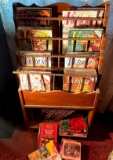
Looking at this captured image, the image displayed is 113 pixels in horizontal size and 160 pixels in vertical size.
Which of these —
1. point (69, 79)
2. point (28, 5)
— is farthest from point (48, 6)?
point (69, 79)

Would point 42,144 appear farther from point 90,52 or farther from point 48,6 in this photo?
point 48,6

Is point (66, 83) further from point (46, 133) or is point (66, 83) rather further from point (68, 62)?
point (46, 133)

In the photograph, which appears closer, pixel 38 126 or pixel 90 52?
pixel 90 52

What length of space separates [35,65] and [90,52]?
31cm

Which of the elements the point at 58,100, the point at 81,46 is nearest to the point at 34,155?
the point at 58,100

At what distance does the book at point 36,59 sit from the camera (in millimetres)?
948

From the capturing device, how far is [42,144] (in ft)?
4.33

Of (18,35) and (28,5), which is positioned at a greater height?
(28,5)

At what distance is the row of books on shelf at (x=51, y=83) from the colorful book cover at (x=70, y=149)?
0.46 m

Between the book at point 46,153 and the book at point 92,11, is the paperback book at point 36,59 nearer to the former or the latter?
the book at point 92,11

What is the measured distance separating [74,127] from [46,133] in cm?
21

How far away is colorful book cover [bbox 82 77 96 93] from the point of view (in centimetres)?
104

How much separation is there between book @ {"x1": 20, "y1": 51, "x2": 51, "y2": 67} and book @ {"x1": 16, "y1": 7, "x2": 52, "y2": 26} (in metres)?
0.15

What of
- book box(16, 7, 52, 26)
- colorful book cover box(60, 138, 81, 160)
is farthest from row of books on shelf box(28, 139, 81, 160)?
book box(16, 7, 52, 26)
